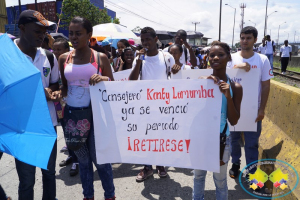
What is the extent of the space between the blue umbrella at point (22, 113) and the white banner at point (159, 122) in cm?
73

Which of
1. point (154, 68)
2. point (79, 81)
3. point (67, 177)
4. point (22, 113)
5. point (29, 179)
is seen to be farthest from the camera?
point (67, 177)

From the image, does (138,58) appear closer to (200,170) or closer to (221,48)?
A: (221,48)

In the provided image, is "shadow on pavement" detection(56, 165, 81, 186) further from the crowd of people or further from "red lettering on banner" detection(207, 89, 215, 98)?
"red lettering on banner" detection(207, 89, 215, 98)

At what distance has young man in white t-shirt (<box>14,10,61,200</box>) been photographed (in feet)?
7.23

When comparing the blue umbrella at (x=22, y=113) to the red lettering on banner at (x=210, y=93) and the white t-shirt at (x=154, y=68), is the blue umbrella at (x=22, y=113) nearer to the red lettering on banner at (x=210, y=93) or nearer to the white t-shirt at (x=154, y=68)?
the red lettering on banner at (x=210, y=93)

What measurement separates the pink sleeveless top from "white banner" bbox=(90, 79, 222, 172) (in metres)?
0.08

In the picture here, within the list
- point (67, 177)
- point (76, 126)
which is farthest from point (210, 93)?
point (67, 177)

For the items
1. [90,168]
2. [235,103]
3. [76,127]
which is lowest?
[90,168]

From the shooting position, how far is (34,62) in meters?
2.32

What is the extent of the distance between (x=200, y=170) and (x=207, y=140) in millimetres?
328

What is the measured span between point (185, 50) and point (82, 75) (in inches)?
138

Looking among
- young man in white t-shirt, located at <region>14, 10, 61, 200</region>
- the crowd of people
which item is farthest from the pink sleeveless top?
young man in white t-shirt, located at <region>14, 10, 61, 200</region>

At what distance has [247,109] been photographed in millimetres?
3172

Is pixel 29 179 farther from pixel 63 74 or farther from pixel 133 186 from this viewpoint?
pixel 133 186
